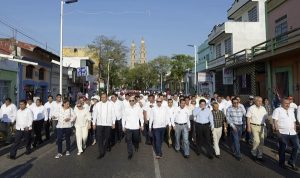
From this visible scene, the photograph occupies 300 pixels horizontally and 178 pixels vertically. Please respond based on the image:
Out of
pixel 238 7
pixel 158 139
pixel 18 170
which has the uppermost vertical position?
pixel 238 7

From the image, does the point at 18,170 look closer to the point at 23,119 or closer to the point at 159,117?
the point at 23,119

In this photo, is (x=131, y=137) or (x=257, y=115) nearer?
(x=257, y=115)

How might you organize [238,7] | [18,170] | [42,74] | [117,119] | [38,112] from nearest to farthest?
[18,170] < [38,112] < [117,119] < [42,74] < [238,7]

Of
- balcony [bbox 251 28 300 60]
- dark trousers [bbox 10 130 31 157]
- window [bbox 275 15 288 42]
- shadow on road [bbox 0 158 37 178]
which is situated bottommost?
shadow on road [bbox 0 158 37 178]

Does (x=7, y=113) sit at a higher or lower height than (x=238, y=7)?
lower

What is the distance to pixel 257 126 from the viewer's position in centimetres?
1024

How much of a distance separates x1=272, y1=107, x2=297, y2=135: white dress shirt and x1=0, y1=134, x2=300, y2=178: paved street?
964 mm

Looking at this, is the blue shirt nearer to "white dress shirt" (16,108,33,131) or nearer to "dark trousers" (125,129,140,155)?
"dark trousers" (125,129,140,155)

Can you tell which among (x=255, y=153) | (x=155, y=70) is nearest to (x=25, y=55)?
(x=255, y=153)

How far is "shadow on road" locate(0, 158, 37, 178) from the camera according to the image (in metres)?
8.40

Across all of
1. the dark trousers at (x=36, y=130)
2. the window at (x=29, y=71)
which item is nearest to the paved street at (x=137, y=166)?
the dark trousers at (x=36, y=130)

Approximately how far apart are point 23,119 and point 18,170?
236 cm

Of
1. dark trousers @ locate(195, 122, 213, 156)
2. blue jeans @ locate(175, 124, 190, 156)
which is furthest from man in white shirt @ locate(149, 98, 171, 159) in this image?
dark trousers @ locate(195, 122, 213, 156)

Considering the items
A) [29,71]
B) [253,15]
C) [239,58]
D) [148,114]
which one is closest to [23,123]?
[148,114]
